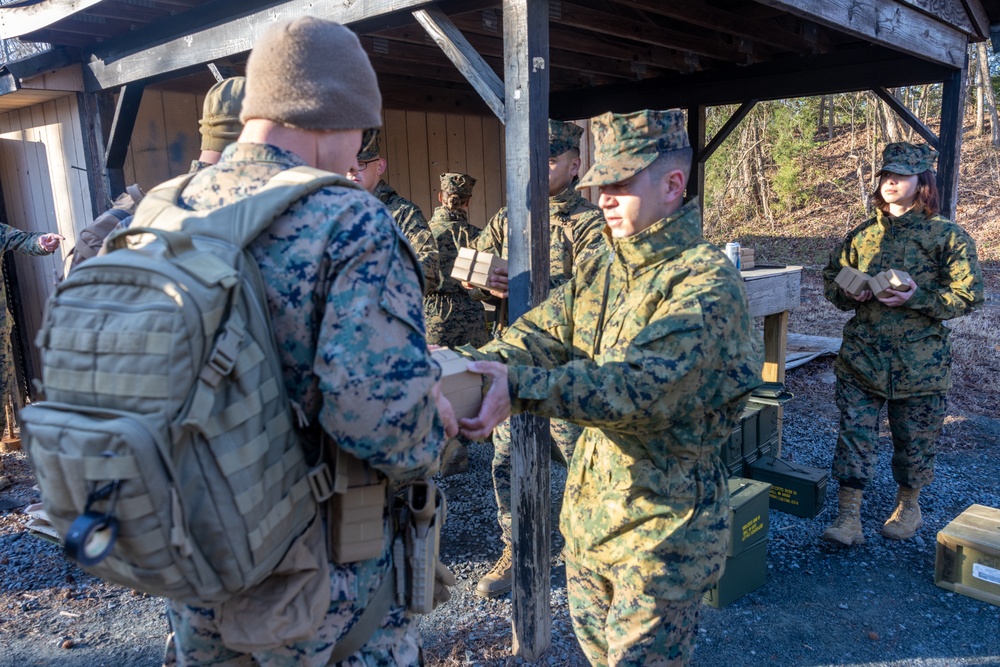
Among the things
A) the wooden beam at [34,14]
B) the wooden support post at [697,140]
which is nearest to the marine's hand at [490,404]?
the wooden beam at [34,14]

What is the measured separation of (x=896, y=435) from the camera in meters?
4.42

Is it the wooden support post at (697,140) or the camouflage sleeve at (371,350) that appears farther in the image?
the wooden support post at (697,140)

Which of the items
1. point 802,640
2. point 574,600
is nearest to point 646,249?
point 574,600

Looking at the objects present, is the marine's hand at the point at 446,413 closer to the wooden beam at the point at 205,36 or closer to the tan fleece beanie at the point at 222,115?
the tan fleece beanie at the point at 222,115

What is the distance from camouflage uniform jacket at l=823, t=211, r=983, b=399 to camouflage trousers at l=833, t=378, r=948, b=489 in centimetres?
9

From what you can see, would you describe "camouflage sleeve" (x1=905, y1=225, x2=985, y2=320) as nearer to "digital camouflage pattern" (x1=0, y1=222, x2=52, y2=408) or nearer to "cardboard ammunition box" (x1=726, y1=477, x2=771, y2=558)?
"cardboard ammunition box" (x1=726, y1=477, x2=771, y2=558)

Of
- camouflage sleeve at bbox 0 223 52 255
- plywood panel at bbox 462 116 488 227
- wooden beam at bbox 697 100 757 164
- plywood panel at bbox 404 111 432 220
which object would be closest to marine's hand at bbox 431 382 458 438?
camouflage sleeve at bbox 0 223 52 255

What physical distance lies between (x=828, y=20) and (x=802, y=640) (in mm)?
3251

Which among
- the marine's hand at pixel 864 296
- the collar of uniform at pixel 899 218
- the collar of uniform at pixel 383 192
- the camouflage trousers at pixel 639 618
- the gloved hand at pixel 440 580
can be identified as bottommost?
the camouflage trousers at pixel 639 618

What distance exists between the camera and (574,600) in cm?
243

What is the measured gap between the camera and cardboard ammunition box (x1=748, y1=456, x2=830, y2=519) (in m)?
4.64

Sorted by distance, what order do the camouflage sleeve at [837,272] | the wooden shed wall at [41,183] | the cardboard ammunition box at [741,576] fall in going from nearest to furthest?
the cardboard ammunition box at [741,576] < the camouflage sleeve at [837,272] < the wooden shed wall at [41,183]

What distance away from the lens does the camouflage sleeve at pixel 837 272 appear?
179 inches

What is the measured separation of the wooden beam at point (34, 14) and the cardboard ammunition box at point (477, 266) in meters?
2.60
